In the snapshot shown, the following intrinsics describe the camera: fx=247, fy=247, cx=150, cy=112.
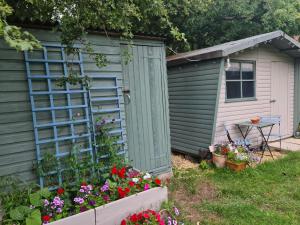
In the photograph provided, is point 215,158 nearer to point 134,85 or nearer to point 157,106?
point 157,106

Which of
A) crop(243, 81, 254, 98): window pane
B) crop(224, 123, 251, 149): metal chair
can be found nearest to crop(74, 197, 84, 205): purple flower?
crop(224, 123, 251, 149): metal chair

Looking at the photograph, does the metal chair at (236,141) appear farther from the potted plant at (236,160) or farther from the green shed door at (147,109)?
the green shed door at (147,109)

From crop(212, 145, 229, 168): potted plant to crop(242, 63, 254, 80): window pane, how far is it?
73.4 inches

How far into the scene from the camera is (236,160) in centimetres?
479

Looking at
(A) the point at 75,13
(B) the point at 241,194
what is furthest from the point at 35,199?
(B) the point at 241,194

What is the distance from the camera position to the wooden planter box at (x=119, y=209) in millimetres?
2609

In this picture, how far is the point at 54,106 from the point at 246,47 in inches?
161

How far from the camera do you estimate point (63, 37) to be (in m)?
2.64

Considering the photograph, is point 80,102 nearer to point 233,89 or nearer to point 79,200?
point 79,200

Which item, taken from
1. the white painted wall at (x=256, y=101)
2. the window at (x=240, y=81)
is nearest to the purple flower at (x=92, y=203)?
the white painted wall at (x=256, y=101)

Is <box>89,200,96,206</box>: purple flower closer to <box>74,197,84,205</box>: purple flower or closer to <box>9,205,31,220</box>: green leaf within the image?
<box>74,197,84,205</box>: purple flower

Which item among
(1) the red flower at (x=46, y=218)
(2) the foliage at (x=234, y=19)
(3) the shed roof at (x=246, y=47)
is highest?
(2) the foliage at (x=234, y=19)

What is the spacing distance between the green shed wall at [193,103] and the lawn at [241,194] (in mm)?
1033

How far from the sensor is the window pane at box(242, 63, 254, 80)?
588 centimetres
